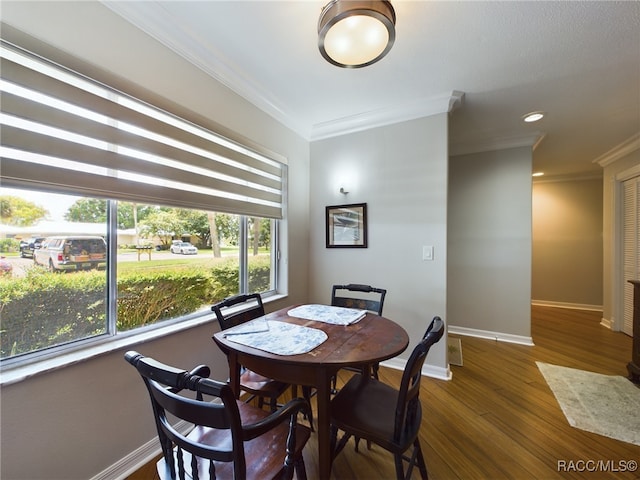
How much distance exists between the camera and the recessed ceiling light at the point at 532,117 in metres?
2.67

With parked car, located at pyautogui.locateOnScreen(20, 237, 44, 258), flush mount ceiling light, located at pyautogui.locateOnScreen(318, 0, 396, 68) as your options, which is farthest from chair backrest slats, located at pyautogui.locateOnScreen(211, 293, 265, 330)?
flush mount ceiling light, located at pyautogui.locateOnScreen(318, 0, 396, 68)

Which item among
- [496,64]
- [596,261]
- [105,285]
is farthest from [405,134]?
[596,261]

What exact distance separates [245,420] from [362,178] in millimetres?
2422

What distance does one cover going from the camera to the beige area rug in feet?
5.93

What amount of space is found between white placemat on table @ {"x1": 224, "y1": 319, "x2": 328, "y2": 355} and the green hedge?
0.62 m

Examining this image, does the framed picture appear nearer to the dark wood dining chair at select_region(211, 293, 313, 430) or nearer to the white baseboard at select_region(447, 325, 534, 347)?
the dark wood dining chair at select_region(211, 293, 313, 430)

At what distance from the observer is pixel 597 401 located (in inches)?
82.4

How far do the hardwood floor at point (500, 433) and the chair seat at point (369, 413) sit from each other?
18.6 inches

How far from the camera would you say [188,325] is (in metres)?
1.78

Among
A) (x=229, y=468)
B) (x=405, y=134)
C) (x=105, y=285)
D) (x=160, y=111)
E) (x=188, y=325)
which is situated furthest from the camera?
(x=405, y=134)

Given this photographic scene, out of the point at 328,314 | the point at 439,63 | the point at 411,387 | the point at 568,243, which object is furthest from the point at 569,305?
the point at 411,387

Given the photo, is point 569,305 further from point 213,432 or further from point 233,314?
point 213,432

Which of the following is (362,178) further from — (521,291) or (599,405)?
(599,405)

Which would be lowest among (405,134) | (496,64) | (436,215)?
(436,215)
